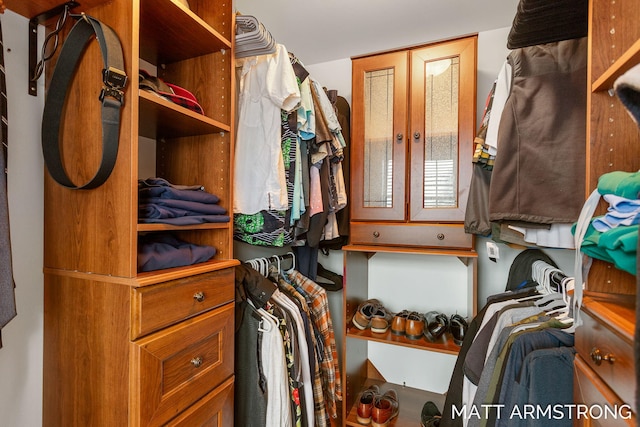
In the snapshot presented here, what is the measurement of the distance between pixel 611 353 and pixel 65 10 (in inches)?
58.3

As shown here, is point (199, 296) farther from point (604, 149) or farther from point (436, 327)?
point (436, 327)

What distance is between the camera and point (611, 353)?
53cm

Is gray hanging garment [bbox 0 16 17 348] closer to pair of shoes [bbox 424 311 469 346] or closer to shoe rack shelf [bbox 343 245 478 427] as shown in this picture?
shoe rack shelf [bbox 343 245 478 427]

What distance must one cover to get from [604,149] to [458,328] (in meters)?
1.16

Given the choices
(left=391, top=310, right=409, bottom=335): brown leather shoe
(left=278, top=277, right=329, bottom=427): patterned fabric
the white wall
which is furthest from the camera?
(left=391, top=310, right=409, bottom=335): brown leather shoe

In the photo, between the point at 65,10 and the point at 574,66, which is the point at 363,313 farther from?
the point at 65,10

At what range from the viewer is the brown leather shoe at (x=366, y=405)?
1.59 m

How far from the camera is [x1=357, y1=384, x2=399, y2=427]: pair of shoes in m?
1.56

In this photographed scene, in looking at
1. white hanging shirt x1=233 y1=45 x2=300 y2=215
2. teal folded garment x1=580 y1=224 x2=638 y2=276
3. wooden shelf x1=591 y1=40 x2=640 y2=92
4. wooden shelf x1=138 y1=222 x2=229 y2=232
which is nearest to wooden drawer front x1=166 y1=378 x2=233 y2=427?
wooden shelf x1=138 y1=222 x2=229 y2=232

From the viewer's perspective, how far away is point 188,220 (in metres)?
0.89

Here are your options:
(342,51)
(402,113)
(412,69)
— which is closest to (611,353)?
(402,113)

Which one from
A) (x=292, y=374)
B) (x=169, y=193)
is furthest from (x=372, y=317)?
(x=169, y=193)

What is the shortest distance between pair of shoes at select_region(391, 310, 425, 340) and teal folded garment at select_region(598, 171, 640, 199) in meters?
1.19

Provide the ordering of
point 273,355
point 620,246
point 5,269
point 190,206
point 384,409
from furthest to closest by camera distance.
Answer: point 384,409, point 273,355, point 190,206, point 5,269, point 620,246
